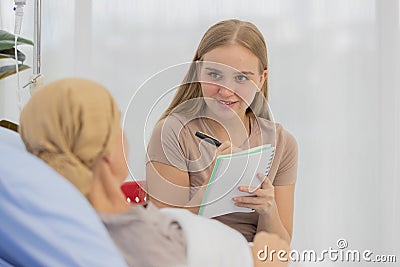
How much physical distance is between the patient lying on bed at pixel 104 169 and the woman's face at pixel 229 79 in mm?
324

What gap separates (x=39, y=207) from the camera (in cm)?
76

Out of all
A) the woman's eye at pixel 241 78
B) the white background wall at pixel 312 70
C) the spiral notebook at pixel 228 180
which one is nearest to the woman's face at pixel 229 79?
the woman's eye at pixel 241 78

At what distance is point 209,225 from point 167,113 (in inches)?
13.4

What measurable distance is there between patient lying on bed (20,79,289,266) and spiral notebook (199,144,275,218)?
0.20 metres

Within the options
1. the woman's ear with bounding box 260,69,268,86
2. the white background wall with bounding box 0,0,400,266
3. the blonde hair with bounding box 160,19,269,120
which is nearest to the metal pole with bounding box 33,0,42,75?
the blonde hair with bounding box 160,19,269,120

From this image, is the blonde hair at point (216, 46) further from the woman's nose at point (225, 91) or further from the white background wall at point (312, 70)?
the white background wall at point (312, 70)

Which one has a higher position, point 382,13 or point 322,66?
point 382,13

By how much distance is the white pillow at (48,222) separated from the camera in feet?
2.49

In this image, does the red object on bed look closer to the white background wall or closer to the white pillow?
the white pillow

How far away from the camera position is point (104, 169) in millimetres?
813

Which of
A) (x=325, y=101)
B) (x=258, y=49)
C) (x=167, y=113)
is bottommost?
(x=325, y=101)

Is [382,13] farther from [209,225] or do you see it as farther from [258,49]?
[209,225]

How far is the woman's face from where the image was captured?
1.12 meters

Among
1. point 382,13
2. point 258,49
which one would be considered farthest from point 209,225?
point 382,13
